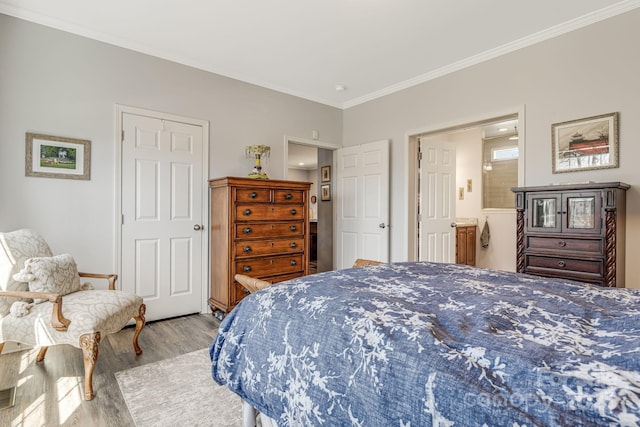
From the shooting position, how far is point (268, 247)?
3.52 meters

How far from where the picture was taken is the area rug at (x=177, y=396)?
1737 mm

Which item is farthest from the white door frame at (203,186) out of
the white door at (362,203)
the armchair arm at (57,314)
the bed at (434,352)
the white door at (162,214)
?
the bed at (434,352)

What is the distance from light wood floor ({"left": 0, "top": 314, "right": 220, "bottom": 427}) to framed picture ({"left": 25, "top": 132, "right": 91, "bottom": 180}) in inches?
56.3

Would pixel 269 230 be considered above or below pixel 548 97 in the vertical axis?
below

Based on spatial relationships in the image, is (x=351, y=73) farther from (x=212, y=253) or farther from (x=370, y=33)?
(x=212, y=253)

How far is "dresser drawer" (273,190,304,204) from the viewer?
358 cm

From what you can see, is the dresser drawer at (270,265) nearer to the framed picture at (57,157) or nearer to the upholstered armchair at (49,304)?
the upholstered armchair at (49,304)

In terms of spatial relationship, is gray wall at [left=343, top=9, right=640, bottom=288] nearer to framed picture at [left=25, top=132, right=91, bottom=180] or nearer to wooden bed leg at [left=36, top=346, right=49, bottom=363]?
framed picture at [left=25, top=132, right=91, bottom=180]

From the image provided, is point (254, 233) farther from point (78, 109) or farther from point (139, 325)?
point (78, 109)

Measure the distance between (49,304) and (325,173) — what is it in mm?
3974

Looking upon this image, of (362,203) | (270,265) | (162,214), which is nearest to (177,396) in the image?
(270,265)

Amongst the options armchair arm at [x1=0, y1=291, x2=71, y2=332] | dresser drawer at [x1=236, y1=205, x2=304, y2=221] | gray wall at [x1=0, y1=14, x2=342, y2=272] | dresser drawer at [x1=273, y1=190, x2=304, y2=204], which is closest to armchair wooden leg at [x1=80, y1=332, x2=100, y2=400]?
armchair arm at [x1=0, y1=291, x2=71, y2=332]

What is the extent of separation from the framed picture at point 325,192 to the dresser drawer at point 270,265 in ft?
5.83

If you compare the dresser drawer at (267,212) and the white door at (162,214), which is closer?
the white door at (162,214)
